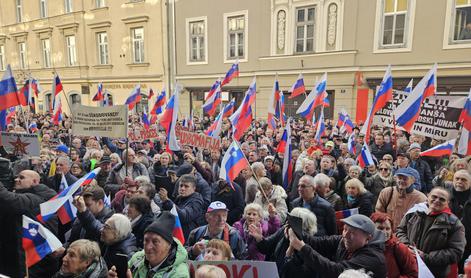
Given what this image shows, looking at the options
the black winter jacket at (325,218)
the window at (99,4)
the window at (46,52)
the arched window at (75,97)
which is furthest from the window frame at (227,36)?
the window at (46,52)

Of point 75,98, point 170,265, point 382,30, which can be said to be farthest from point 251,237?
point 75,98

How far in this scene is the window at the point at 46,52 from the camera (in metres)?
24.9

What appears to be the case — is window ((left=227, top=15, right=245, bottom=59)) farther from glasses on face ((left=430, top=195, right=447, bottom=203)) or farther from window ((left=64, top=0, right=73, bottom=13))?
glasses on face ((left=430, top=195, right=447, bottom=203))

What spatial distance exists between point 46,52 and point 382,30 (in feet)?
75.5

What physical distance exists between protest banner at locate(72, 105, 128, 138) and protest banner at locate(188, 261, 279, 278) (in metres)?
2.99

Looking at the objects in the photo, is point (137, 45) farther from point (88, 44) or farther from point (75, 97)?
point (75, 97)

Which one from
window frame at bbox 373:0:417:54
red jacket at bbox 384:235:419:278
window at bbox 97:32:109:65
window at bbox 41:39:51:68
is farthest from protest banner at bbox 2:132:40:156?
window at bbox 41:39:51:68

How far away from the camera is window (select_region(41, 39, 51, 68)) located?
24.9 meters

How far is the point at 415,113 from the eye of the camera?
5801 millimetres

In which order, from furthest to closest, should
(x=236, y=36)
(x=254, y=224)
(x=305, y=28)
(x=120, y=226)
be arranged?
1. (x=236, y=36)
2. (x=305, y=28)
3. (x=254, y=224)
4. (x=120, y=226)

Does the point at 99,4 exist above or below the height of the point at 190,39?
above

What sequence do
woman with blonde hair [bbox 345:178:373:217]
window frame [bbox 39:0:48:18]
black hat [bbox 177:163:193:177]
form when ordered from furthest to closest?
window frame [bbox 39:0:48:18]
black hat [bbox 177:163:193:177]
woman with blonde hair [bbox 345:178:373:217]

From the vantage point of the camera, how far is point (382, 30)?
13906 millimetres

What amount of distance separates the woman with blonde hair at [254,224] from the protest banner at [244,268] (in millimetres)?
749
